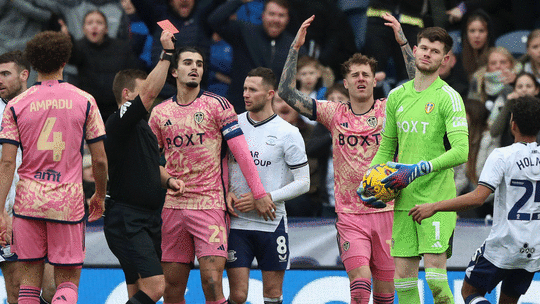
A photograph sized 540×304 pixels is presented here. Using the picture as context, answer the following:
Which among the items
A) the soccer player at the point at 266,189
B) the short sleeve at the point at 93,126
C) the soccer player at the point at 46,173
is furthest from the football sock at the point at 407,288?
the short sleeve at the point at 93,126

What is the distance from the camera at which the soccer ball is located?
20.3 ft

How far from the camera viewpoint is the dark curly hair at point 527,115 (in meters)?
6.57

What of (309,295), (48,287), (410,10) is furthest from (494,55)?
(48,287)

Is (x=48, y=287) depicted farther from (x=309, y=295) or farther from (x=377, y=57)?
(x=377, y=57)

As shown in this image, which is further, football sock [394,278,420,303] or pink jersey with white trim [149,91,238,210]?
pink jersey with white trim [149,91,238,210]

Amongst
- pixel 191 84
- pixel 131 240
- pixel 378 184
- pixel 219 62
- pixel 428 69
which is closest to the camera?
pixel 378 184

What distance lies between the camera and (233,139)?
23.8 ft

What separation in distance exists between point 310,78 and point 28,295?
5291mm

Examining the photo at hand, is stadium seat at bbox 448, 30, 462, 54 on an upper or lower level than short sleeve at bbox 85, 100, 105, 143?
upper

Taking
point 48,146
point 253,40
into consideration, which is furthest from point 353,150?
point 253,40

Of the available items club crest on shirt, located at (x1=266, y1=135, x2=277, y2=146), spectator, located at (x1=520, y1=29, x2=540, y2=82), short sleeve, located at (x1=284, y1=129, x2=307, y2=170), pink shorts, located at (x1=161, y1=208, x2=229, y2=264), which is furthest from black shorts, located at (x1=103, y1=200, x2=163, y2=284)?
spectator, located at (x1=520, y1=29, x2=540, y2=82)

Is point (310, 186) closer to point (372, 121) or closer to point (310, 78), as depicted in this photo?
point (310, 78)

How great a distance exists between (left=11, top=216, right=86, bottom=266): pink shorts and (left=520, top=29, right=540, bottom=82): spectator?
6783 mm

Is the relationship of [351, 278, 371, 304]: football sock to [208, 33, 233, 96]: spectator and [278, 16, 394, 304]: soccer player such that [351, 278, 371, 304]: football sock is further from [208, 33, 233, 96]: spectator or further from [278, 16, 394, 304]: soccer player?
[208, 33, 233, 96]: spectator
